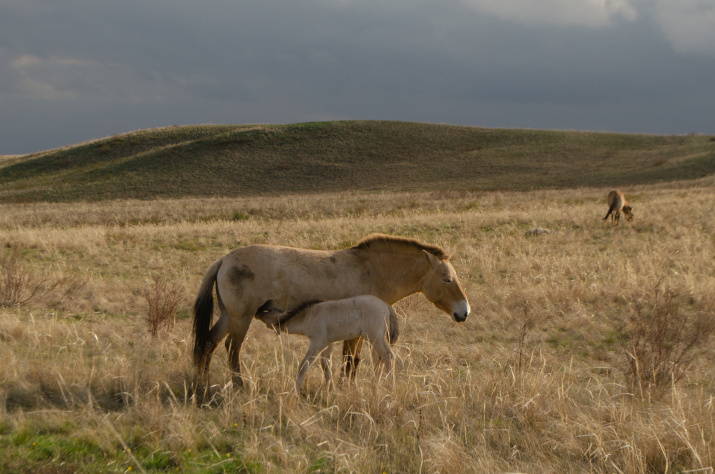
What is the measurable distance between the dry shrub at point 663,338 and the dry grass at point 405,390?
0.15 meters

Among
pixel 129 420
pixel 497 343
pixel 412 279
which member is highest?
pixel 412 279

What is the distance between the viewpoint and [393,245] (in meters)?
7.10

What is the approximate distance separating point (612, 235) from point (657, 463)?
15946 mm

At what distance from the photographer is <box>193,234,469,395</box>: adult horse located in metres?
6.34

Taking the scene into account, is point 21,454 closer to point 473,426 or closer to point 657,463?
point 473,426

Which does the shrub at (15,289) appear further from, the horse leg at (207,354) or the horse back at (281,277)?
the horse back at (281,277)

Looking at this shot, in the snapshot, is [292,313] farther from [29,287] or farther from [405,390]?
[29,287]

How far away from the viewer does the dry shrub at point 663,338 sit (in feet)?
21.0

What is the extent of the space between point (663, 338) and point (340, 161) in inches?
2647

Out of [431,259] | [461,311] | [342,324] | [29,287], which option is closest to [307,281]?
A: [342,324]

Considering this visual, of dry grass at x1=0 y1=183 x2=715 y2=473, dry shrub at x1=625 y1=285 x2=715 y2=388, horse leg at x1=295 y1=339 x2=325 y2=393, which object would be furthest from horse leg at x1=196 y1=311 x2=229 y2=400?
dry shrub at x1=625 y1=285 x2=715 y2=388

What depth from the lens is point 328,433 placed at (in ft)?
16.2

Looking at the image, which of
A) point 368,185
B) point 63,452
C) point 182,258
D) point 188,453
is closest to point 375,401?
point 188,453

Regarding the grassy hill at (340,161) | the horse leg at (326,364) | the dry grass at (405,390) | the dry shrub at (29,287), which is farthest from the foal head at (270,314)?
the grassy hill at (340,161)
